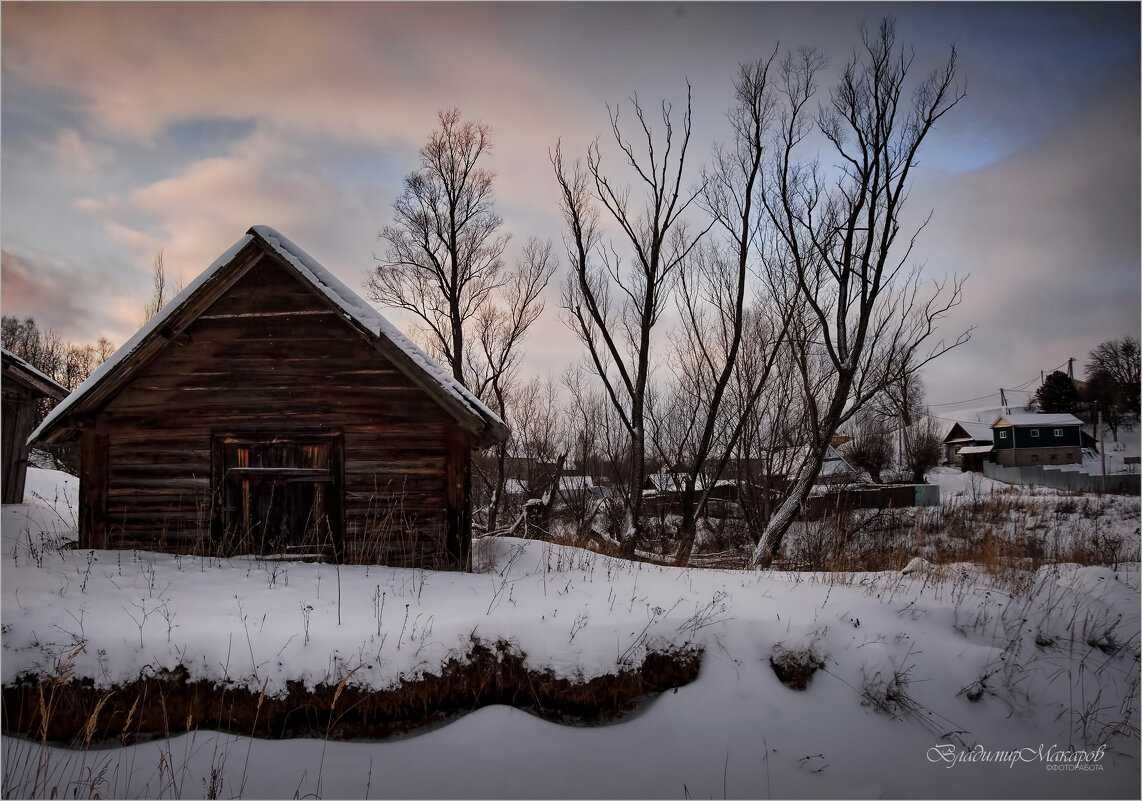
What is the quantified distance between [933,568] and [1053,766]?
8.65 ft

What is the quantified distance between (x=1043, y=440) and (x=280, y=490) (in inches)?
2096

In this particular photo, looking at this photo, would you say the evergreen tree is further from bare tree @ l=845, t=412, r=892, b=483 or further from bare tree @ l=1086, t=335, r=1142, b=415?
bare tree @ l=845, t=412, r=892, b=483

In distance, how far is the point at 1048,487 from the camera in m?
27.2

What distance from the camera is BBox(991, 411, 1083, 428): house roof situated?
136ft

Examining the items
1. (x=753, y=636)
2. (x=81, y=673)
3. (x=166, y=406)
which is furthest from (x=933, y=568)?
(x=166, y=406)

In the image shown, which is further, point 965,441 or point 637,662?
point 965,441

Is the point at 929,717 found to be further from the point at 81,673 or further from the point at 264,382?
the point at 264,382

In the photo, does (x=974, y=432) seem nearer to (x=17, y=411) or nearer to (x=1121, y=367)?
(x=1121, y=367)

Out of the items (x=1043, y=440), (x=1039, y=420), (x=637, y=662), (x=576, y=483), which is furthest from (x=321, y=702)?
(x=1043, y=440)

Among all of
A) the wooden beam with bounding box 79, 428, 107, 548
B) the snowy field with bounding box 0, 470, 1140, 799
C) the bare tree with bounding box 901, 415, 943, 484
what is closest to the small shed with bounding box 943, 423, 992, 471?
the bare tree with bounding box 901, 415, 943, 484

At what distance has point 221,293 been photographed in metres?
7.28

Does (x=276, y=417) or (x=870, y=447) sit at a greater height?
(x=276, y=417)

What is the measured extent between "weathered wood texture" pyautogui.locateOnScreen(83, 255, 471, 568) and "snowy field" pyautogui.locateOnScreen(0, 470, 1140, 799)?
1471 mm

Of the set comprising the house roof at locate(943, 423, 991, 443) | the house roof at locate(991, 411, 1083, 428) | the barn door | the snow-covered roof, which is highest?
the house roof at locate(991, 411, 1083, 428)
